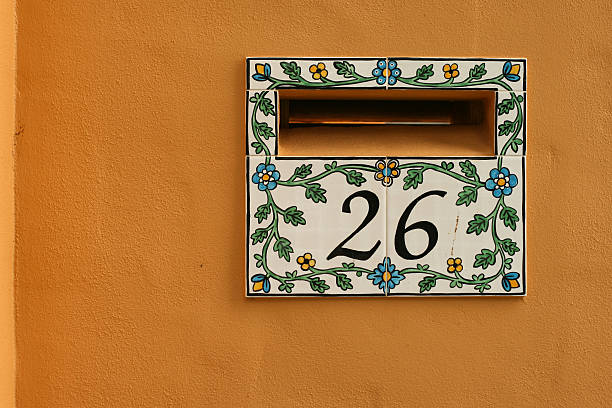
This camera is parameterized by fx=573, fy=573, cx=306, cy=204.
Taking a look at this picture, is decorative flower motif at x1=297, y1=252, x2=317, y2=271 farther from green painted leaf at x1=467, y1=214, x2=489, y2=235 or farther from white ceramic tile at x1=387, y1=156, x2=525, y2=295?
green painted leaf at x1=467, y1=214, x2=489, y2=235

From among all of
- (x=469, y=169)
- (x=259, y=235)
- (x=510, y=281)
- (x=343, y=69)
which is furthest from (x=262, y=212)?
(x=510, y=281)

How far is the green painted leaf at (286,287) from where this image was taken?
1.35 m

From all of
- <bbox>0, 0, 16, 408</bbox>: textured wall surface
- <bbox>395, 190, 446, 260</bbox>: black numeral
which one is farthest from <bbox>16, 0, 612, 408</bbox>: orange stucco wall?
<bbox>395, 190, 446, 260</bbox>: black numeral

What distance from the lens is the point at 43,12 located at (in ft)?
4.47

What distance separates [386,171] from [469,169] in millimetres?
197

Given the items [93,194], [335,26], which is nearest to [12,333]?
[93,194]

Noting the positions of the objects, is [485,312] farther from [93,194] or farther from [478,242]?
[93,194]

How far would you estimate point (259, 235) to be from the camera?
135 centimetres

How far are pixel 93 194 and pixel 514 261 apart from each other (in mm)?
1012

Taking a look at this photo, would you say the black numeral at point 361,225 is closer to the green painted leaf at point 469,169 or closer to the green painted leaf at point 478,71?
the green painted leaf at point 469,169

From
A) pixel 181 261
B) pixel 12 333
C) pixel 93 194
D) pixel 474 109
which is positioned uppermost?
pixel 474 109

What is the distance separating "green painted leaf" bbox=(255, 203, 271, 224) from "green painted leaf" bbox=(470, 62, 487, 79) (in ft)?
1.90

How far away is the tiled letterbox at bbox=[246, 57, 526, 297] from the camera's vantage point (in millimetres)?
1349

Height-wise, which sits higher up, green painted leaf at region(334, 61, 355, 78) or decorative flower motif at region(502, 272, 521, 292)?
green painted leaf at region(334, 61, 355, 78)
